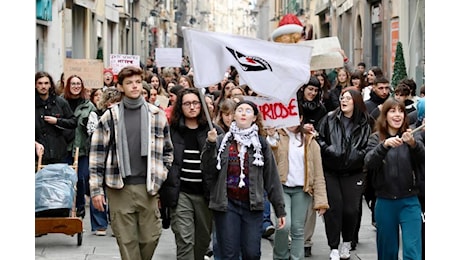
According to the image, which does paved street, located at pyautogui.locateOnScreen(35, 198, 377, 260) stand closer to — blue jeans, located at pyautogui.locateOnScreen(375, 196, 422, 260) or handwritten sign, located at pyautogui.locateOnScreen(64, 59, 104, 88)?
blue jeans, located at pyautogui.locateOnScreen(375, 196, 422, 260)

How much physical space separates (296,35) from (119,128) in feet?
14.8

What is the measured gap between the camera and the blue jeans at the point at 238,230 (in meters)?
8.53

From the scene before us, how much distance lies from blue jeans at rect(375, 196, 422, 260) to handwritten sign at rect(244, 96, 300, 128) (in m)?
1.28

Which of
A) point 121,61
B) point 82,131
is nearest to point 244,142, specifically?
point 82,131

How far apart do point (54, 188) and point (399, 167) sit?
3.84m

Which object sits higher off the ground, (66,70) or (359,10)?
(359,10)

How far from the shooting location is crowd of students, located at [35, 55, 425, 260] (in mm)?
8523

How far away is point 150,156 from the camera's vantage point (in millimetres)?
8477

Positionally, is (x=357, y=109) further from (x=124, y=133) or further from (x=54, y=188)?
(x=54, y=188)

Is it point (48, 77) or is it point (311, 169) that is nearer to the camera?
point (311, 169)

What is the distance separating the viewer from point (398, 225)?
29.6ft

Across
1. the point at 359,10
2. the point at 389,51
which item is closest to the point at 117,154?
the point at 389,51
